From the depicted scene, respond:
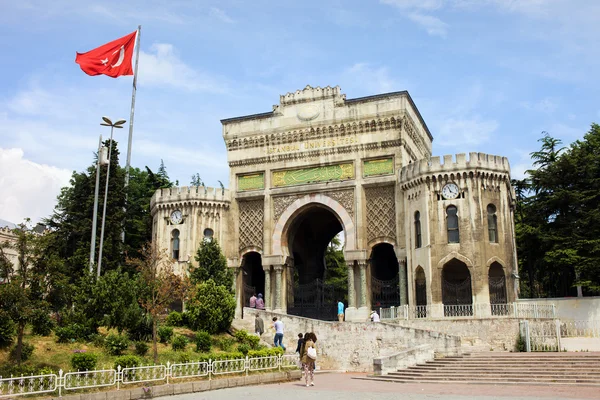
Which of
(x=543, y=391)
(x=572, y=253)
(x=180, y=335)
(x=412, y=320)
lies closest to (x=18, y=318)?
(x=180, y=335)

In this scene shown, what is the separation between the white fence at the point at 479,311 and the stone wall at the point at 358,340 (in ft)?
9.96

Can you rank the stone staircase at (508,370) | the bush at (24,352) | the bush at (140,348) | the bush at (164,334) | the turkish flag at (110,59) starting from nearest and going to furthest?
the stone staircase at (508,370), the bush at (24,352), the bush at (140,348), the bush at (164,334), the turkish flag at (110,59)

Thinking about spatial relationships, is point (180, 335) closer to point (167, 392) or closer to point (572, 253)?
point (167, 392)

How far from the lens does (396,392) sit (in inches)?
605

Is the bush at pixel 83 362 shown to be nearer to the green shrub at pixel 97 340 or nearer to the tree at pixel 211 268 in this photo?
the green shrub at pixel 97 340

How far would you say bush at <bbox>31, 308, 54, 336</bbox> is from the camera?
54.2 ft

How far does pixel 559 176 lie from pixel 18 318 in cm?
2758

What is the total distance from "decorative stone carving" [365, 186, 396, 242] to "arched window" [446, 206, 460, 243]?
332cm

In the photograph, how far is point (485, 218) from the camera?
27.0 m

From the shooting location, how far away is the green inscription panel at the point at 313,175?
31750 mm

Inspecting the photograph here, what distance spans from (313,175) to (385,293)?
288 inches

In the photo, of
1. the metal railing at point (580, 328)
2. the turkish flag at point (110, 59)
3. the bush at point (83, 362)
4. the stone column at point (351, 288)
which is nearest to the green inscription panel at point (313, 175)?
the stone column at point (351, 288)

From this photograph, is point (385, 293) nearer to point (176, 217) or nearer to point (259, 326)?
point (259, 326)

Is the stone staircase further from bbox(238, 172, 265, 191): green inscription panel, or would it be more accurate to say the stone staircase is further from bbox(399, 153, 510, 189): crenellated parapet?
bbox(238, 172, 265, 191): green inscription panel
